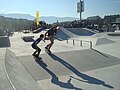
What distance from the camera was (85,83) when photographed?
21.2ft

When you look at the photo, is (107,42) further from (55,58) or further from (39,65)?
(39,65)

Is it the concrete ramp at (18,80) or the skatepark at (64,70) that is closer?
the concrete ramp at (18,80)

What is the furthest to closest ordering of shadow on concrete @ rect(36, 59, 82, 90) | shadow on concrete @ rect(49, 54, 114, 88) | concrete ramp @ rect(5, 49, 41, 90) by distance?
1. shadow on concrete @ rect(49, 54, 114, 88)
2. shadow on concrete @ rect(36, 59, 82, 90)
3. concrete ramp @ rect(5, 49, 41, 90)

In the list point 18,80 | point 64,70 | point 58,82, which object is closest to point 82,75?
point 64,70

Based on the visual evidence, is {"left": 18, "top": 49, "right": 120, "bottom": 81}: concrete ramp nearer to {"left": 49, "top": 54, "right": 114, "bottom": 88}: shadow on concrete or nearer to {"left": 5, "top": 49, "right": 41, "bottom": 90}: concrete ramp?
{"left": 49, "top": 54, "right": 114, "bottom": 88}: shadow on concrete

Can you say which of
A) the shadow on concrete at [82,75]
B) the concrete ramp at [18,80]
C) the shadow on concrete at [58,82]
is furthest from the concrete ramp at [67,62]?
the concrete ramp at [18,80]

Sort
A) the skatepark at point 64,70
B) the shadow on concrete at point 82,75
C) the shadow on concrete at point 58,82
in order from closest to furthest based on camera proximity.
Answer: the skatepark at point 64,70 < the shadow on concrete at point 58,82 < the shadow on concrete at point 82,75

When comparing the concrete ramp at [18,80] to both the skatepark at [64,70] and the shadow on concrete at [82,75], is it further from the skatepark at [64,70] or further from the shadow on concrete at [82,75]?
the shadow on concrete at [82,75]

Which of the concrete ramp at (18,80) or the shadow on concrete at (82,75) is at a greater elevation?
the concrete ramp at (18,80)

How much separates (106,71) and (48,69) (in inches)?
105

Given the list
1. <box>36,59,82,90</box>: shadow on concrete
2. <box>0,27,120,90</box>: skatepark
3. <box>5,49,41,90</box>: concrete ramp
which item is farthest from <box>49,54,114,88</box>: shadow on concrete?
<box>5,49,41,90</box>: concrete ramp

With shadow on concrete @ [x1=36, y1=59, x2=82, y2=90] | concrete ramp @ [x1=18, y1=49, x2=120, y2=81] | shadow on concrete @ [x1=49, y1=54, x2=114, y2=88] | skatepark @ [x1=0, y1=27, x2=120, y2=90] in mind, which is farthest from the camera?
concrete ramp @ [x1=18, y1=49, x2=120, y2=81]

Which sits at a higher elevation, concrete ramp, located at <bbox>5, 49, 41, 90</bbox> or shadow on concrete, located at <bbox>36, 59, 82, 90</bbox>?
concrete ramp, located at <bbox>5, 49, 41, 90</bbox>

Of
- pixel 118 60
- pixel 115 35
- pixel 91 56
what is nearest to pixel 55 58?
pixel 91 56
